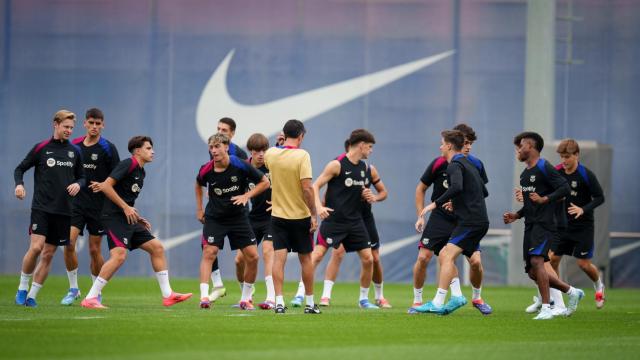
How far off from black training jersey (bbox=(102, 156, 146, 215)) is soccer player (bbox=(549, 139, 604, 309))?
4823 mm

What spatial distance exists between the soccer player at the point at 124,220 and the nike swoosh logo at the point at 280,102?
32.7ft

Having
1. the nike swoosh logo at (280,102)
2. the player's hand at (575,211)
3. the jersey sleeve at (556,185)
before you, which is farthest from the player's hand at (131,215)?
the nike swoosh logo at (280,102)

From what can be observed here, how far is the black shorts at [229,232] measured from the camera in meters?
12.9

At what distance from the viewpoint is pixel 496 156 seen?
22.4 meters

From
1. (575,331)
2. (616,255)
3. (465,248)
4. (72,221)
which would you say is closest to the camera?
(575,331)

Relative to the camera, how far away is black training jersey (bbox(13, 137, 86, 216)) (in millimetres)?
12953

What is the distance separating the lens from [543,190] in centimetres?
1252

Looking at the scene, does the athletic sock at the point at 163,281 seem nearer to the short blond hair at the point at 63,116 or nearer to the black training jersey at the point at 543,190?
the short blond hair at the point at 63,116

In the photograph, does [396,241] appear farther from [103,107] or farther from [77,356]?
[77,356]

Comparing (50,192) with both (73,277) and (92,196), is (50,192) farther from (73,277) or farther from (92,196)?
(73,277)

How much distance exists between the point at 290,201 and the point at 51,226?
279cm

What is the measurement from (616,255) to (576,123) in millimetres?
2605

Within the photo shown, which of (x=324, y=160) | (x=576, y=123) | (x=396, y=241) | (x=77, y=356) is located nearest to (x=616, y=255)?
(x=576, y=123)

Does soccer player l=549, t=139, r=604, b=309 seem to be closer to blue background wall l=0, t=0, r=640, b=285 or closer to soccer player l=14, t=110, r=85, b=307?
soccer player l=14, t=110, r=85, b=307
